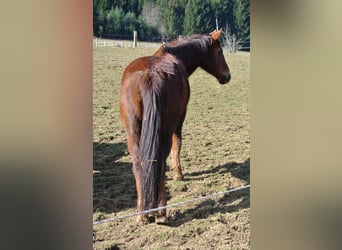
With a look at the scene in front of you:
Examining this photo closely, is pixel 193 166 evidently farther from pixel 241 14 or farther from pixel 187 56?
pixel 241 14

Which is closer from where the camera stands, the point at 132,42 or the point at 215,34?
the point at 132,42

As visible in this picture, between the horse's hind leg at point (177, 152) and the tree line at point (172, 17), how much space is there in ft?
1.11

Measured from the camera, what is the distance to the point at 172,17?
63.8 inches

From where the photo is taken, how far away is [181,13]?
1621 millimetres

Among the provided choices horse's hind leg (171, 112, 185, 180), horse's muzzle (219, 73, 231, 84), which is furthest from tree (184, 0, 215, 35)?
horse's hind leg (171, 112, 185, 180)

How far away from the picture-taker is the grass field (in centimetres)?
152

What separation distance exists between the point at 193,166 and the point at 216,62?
436mm

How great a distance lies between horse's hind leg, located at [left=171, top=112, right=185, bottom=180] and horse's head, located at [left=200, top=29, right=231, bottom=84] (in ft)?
0.79

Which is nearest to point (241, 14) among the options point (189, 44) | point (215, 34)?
point (215, 34)

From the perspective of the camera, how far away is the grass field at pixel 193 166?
1522 millimetres

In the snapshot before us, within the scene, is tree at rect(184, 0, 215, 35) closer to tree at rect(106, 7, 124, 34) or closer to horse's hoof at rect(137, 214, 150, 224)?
tree at rect(106, 7, 124, 34)
